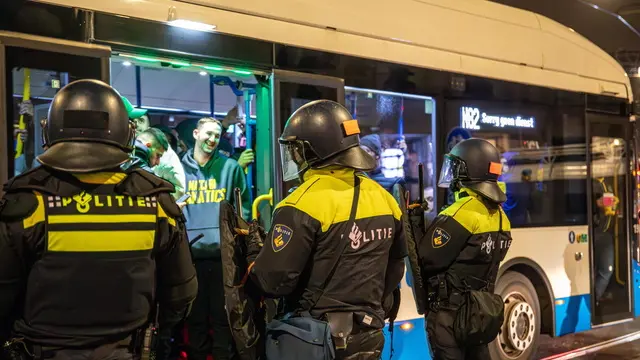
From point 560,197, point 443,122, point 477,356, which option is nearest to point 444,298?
point 477,356

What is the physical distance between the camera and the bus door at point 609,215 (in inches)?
276

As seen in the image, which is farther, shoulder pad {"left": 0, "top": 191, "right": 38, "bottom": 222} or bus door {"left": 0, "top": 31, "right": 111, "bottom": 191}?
bus door {"left": 0, "top": 31, "right": 111, "bottom": 191}

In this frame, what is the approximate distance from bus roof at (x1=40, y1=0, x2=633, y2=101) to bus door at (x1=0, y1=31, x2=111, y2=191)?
0.31 meters

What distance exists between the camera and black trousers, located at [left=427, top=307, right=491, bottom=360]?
4.14 m

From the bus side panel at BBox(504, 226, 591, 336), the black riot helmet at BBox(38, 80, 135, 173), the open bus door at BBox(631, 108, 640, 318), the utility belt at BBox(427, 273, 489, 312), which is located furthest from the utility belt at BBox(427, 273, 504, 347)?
the open bus door at BBox(631, 108, 640, 318)

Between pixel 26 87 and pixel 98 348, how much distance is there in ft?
5.24

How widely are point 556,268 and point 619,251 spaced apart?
1270 mm

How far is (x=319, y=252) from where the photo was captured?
304cm

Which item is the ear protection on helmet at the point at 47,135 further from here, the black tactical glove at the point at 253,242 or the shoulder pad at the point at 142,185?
the black tactical glove at the point at 253,242

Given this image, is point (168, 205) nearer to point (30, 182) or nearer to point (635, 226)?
point (30, 182)

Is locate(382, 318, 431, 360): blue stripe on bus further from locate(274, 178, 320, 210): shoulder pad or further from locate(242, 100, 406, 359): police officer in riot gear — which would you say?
locate(274, 178, 320, 210): shoulder pad

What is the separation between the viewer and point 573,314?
670 cm

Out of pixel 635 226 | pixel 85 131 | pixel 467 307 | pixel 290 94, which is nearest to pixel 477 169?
pixel 467 307

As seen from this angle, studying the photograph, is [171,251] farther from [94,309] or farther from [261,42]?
[261,42]
